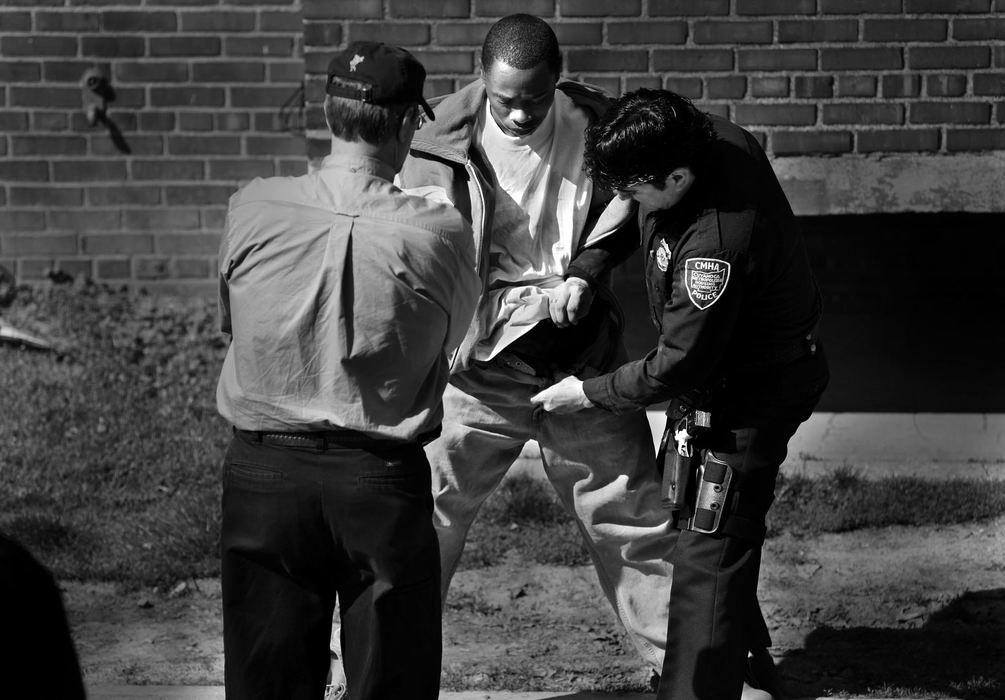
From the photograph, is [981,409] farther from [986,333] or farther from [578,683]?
[578,683]

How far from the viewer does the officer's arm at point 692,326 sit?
2.88 m

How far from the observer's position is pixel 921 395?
562cm

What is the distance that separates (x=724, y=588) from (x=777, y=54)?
8.53 feet

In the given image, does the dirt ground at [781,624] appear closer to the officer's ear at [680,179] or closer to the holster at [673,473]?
the holster at [673,473]

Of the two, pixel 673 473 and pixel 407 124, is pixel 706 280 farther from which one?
pixel 407 124

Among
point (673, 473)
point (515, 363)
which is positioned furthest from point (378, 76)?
point (673, 473)

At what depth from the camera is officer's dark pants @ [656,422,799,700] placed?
313 cm

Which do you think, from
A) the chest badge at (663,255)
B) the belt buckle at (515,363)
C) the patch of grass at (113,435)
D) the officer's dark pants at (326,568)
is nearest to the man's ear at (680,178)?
the chest badge at (663,255)

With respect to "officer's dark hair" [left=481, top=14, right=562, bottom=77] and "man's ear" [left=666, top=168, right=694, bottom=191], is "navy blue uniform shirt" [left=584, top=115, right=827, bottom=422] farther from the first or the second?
"officer's dark hair" [left=481, top=14, right=562, bottom=77]

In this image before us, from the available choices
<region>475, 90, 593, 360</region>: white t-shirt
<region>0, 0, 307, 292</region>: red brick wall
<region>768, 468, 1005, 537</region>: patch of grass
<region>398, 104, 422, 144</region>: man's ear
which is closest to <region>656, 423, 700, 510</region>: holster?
<region>475, 90, 593, 360</region>: white t-shirt

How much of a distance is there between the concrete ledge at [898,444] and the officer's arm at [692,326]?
2337 mm

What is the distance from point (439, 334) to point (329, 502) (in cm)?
41

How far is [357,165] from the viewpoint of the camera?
258 cm

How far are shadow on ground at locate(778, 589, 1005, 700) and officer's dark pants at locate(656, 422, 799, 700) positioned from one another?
667 millimetres
